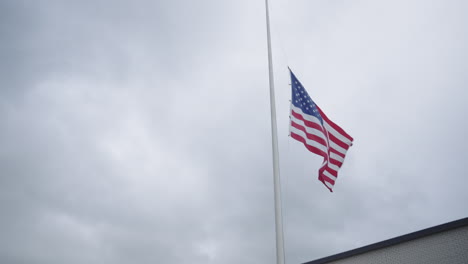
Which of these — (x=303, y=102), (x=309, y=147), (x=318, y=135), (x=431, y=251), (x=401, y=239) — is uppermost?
(x=303, y=102)

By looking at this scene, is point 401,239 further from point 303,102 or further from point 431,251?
point 303,102

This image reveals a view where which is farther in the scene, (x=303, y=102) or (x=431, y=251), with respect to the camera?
(x=431, y=251)

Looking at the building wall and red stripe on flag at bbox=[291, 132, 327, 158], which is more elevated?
red stripe on flag at bbox=[291, 132, 327, 158]

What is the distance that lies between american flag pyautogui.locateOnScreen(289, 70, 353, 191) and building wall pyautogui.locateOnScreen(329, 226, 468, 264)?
17.7 feet

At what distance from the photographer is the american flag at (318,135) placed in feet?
34.9

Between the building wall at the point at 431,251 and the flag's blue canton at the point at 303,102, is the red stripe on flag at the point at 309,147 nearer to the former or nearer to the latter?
the flag's blue canton at the point at 303,102

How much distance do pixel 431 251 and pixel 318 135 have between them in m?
6.76

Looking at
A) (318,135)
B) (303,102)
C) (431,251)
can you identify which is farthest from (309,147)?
(431,251)

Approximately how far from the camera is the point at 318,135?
10922 mm

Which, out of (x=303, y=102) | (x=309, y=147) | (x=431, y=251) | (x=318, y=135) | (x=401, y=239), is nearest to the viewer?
(x=309, y=147)

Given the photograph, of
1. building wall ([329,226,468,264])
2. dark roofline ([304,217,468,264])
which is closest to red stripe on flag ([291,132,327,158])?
dark roofline ([304,217,468,264])

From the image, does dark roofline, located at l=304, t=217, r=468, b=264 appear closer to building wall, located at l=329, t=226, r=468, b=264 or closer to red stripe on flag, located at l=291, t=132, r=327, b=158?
building wall, located at l=329, t=226, r=468, b=264

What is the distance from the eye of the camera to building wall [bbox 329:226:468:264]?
1236cm

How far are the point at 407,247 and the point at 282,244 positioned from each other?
8177 millimetres
